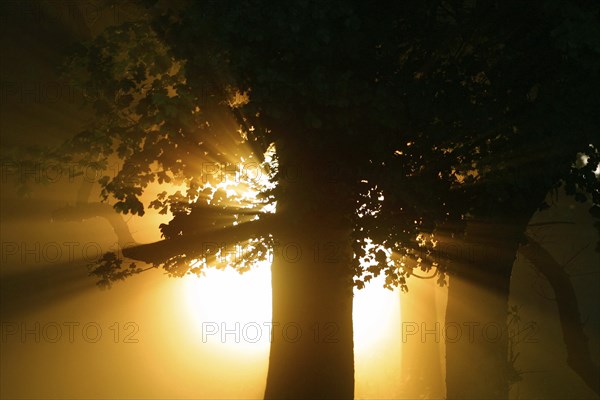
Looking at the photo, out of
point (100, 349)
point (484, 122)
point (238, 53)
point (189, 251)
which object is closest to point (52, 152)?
point (189, 251)

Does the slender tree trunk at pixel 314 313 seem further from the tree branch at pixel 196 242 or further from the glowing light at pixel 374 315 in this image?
the glowing light at pixel 374 315

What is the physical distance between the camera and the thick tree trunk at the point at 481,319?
11.7 metres

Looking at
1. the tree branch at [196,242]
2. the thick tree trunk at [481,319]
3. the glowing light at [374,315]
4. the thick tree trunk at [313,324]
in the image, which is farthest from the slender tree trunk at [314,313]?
the glowing light at [374,315]

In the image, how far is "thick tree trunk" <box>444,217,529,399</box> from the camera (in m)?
11.7

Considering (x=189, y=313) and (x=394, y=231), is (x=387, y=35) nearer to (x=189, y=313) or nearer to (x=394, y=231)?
(x=394, y=231)

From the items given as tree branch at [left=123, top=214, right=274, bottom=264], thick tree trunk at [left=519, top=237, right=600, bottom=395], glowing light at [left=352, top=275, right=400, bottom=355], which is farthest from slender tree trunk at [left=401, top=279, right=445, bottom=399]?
tree branch at [left=123, top=214, right=274, bottom=264]

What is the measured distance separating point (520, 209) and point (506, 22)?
3.00 meters

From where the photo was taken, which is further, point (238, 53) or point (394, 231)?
point (394, 231)

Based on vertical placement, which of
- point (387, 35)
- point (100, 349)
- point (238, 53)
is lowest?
point (100, 349)

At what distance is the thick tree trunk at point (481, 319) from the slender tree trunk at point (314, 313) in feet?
6.36

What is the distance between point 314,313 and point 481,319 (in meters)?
2.92

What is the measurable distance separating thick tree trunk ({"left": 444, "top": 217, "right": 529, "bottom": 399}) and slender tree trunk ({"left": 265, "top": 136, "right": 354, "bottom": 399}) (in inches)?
76.3

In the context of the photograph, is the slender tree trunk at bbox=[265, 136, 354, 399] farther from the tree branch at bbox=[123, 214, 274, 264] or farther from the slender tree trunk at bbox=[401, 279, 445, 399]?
the slender tree trunk at bbox=[401, 279, 445, 399]

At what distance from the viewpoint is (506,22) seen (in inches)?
406
